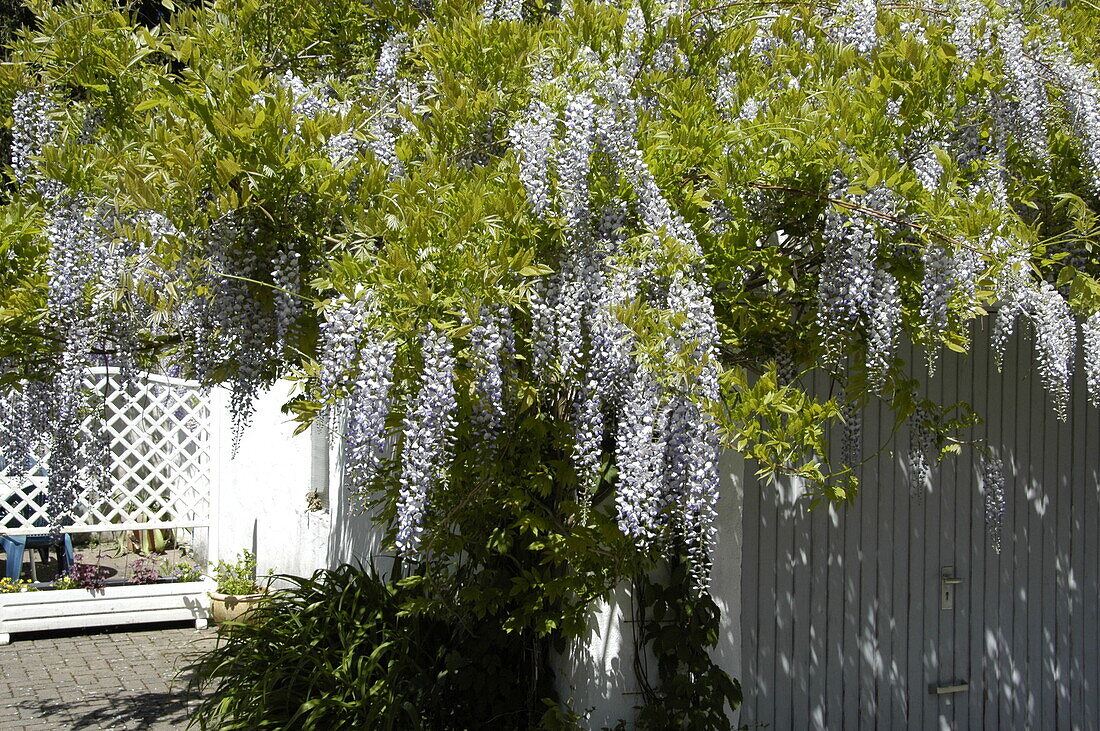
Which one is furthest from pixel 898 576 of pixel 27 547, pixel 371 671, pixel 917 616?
pixel 27 547

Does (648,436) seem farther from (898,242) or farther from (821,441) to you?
(898,242)

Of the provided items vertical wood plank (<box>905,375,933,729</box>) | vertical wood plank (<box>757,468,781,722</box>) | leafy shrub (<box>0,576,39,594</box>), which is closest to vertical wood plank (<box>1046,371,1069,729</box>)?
vertical wood plank (<box>905,375,933,729</box>)

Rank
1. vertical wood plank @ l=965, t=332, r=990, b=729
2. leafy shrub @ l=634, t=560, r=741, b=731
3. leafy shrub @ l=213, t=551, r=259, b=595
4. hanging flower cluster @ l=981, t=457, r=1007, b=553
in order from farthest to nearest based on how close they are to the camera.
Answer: leafy shrub @ l=213, t=551, r=259, b=595
vertical wood plank @ l=965, t=332, r=990, b=729
hanging flower cluster @ l=981, t=457, r=1007, b=553
leafy shrub @ l=634, t=560, r=741, b=731

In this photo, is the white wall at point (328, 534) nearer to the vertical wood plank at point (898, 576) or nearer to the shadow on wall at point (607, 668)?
the shadow on wall at point (607, 668)

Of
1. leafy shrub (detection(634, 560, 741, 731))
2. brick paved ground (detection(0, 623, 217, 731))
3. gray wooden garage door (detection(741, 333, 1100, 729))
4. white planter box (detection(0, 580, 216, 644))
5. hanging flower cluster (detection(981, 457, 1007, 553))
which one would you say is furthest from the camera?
white planter box (detection(0, 580, 216, 644))

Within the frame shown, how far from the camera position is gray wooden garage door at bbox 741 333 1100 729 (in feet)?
14.1

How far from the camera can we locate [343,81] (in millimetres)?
4398

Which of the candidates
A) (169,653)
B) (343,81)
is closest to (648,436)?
(343,81)

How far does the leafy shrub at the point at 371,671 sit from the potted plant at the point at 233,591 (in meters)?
2.31

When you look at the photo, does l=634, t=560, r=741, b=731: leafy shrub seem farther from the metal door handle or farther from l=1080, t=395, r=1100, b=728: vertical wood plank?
l=1080, t=395, r=1100, b=728: vertical wood plank

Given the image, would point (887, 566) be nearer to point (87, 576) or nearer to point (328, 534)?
point (328, 534)

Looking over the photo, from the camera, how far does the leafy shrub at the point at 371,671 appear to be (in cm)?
414

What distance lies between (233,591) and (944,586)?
4.87 m

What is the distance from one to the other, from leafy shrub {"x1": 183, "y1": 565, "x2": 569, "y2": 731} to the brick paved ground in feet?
2.89
